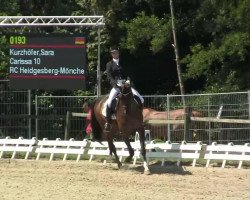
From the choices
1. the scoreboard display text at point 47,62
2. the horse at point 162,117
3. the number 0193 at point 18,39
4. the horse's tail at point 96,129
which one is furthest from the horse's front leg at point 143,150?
the number 0193 at point 18,39

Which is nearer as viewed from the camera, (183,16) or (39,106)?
(39,106)

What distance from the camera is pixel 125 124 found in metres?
16.0

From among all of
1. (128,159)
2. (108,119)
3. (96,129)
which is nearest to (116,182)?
(108,119)

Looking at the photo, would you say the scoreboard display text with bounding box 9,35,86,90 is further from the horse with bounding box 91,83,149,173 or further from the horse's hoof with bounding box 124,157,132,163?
the horse with bounding box 91,83,149,173

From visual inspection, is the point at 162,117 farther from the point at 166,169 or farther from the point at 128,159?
the point at 166,169

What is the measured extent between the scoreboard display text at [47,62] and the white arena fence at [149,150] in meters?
3.20

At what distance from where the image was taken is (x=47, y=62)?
22469mm

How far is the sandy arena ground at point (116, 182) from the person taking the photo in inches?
463

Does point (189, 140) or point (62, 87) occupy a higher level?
point (62, 87)

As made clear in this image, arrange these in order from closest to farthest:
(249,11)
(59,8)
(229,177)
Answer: (229,177), (249,11), (59,8)

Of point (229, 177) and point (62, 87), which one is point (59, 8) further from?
point (229, 177)

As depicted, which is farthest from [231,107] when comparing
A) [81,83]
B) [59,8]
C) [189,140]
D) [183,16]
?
[59,8]

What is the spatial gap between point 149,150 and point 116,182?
381 cm

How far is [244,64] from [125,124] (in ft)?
49.6
